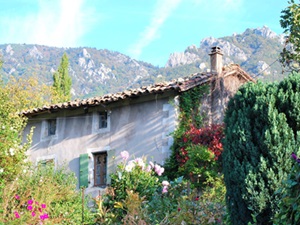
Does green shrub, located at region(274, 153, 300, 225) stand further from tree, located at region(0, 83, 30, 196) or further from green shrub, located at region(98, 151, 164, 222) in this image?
green shrub, located at region(98, 151, 164, 222)

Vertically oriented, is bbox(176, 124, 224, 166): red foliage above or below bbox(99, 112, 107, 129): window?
below

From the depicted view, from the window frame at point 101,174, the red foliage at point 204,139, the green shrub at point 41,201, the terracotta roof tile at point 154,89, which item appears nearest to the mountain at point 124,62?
the terracotta roof tile at point 154,89

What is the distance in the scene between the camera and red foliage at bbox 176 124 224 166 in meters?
14.1

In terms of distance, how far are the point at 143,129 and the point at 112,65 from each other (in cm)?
16826

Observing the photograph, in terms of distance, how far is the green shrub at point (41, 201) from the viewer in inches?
337

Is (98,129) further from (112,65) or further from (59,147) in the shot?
(112,65)

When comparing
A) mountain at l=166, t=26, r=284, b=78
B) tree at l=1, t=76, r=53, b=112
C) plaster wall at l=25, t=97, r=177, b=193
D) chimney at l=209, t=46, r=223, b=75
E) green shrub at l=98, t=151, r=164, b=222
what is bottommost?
green shrub at l=98, t=151, r=164, b=222

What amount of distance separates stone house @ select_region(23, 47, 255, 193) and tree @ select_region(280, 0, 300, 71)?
284 cm

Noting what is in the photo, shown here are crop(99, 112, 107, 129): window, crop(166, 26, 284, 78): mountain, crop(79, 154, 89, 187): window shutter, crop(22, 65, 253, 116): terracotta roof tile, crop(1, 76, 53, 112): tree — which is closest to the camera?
crop(22, 65, 253, 116): terracotta roof tile

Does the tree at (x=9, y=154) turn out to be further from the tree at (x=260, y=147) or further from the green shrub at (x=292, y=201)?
the green shrub at (x=292, y=201)

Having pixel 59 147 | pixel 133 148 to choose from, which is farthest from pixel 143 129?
pixel 59 147

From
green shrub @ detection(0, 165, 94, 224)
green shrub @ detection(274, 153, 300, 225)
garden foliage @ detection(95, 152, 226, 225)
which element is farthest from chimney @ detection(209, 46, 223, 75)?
green shrub @ detection(274, 153, 300, 225)

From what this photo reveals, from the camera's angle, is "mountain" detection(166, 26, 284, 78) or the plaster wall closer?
the plaster wall

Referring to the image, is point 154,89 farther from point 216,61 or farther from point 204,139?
point 216,61
